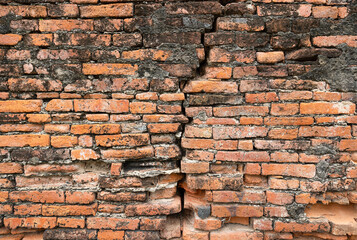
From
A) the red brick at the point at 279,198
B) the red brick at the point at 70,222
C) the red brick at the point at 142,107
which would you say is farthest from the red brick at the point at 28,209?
the red brick at the point at 279,198

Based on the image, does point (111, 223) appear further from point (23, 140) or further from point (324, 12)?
point (324, 12)

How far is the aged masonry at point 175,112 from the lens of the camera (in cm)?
162

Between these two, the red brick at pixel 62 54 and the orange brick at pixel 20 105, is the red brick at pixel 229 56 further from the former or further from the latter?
the orange brick at pixel 20 105

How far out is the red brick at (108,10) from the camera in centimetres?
160

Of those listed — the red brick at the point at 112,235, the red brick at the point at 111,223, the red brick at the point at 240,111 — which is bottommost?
the red brick at the point at 112,235

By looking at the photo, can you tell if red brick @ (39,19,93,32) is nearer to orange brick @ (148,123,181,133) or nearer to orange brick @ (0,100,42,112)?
orange brick @ (0,100,42,112)

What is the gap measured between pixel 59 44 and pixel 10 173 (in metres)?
1.16

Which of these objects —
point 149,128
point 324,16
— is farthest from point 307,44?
point 149,128

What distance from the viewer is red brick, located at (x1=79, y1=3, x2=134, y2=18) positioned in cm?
160

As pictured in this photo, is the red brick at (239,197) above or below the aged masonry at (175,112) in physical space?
below

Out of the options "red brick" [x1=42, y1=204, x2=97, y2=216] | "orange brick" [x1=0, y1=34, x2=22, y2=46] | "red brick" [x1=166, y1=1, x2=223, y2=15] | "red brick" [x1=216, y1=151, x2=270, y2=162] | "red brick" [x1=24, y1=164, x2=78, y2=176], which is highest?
"red brick" [x1=166, y1=1, x2=223, y2=15]

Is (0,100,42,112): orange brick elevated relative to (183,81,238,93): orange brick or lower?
lower

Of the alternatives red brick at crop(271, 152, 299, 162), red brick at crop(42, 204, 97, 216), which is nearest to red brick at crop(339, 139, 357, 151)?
red brick at crop(271, 152, 299, 162)

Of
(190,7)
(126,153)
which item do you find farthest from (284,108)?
(126,153)
